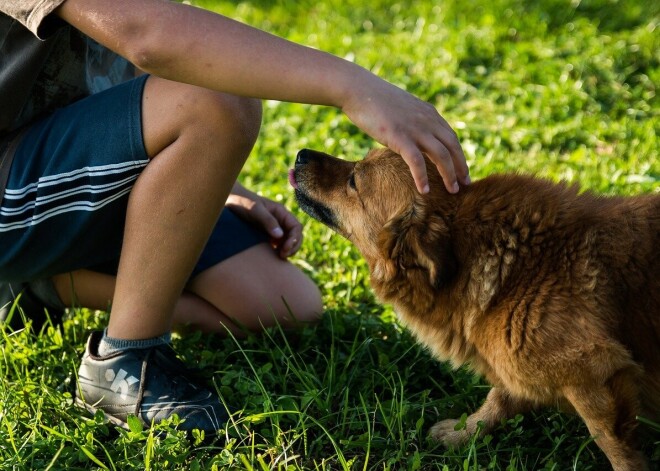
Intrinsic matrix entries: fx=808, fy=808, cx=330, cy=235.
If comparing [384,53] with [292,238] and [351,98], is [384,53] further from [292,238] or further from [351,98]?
[351,98]

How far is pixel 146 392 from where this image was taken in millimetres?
2887

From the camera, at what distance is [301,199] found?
3156 mm

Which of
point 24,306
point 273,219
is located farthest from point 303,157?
point 24,306

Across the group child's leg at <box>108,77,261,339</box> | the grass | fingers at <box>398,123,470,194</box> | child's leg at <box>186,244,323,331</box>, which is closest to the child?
child's leg at <box>108,77,261,339</box>

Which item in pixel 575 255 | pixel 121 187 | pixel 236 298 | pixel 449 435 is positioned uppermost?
pixel 575 255

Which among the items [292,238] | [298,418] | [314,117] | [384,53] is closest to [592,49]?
[384,53]

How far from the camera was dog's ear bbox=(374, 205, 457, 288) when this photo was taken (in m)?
2.55

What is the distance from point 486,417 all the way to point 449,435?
160mm

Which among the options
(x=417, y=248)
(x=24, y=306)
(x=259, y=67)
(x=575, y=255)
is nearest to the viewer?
(x=259, y=67)

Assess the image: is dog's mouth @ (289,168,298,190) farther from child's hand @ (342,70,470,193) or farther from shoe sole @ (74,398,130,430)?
shoe sole @ (74,398,130,430)

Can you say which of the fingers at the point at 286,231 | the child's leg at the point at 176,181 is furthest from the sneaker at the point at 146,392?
the fingers at the point at 286,231

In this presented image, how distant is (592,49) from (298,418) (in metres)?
3.84

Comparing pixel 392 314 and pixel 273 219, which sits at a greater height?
A: pixel 273 219

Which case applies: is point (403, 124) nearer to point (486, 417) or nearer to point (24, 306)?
point (486, 417)
